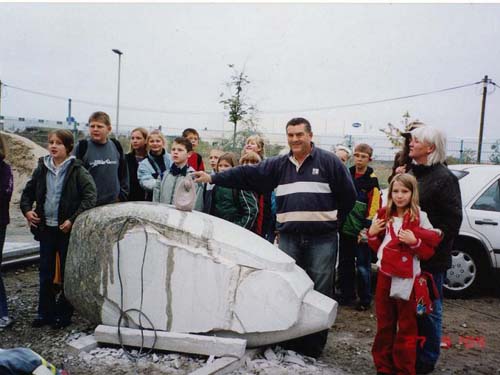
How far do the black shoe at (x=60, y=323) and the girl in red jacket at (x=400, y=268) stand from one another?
2.68 meters

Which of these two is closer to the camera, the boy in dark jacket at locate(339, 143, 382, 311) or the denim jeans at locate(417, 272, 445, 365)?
the denim jeans at locate(417, 272, 445, 365)

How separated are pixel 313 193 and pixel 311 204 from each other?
92 millimetres

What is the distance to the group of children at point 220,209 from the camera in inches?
140

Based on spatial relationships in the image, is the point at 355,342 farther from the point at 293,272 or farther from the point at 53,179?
the point at 53,179

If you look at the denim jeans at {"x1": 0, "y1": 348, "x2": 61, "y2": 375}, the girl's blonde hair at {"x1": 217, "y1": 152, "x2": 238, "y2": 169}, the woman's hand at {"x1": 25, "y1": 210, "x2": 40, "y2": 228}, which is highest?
the girl's blonde hair at {"x1": 217, "y1": 152, "x2": 238, "y2": 169}

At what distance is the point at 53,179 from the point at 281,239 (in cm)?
209

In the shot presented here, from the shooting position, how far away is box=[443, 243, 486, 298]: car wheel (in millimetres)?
5938

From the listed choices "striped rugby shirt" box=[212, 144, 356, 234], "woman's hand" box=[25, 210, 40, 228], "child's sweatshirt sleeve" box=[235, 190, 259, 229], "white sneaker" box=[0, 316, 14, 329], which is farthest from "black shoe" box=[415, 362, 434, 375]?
"white sneaker" box=[0, 316, 14, 329]

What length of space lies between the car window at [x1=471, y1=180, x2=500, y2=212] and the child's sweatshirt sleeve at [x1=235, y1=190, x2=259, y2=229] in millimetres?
2867

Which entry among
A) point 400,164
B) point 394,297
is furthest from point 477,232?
point 394,297

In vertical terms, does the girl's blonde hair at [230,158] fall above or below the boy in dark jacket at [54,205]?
above

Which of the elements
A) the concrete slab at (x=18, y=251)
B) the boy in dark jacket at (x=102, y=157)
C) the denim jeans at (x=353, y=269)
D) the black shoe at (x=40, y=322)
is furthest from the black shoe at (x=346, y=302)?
the concrete slab at (x=18, y=251)

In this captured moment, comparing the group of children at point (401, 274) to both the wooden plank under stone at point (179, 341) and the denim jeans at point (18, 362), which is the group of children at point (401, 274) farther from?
the denim jeans at point (18, 362)

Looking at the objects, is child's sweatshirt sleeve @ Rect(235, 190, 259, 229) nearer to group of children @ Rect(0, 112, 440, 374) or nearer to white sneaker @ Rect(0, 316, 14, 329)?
group of children @ Rect(0, 112, 440, 374)
